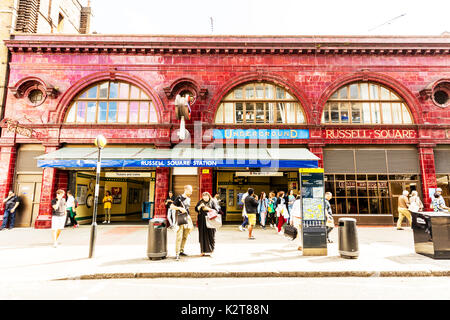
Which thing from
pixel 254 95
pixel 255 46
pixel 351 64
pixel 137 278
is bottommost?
pixel 137 278

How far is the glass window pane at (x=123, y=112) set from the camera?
13.6 m

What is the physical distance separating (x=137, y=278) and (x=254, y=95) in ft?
37.1

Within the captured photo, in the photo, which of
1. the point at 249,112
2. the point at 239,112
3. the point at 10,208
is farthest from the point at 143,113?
the point at 10,208

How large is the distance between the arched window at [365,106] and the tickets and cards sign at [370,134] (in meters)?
0.59

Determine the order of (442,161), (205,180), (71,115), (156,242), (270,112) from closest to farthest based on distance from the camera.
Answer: (156,242) → (205,180) → (442,161) → (71,115) → (270,112)

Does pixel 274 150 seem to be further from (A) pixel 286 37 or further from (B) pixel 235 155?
(A) pixel 286 37

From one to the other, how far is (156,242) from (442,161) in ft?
49.8

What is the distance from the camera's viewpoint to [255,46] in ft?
45.2

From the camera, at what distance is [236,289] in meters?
4.57

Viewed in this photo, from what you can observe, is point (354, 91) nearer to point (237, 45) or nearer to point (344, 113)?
point (344, 113)

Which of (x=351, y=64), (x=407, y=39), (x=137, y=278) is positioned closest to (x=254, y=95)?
(x=351, y=64)

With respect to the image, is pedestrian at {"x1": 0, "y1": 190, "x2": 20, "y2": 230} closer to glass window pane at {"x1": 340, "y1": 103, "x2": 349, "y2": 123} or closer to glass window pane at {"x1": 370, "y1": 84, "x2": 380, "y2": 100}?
glass window pane at {"x1": 340, "y1": 103, "x2": 349, "y2": 123}

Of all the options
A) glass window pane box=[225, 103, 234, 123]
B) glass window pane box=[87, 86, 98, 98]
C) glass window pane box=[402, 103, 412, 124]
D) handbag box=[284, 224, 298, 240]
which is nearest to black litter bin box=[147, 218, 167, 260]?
handbag box=[284, 224, 298, 240]

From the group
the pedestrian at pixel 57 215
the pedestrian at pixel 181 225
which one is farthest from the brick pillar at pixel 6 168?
the pedestrian at pixel 181 225
